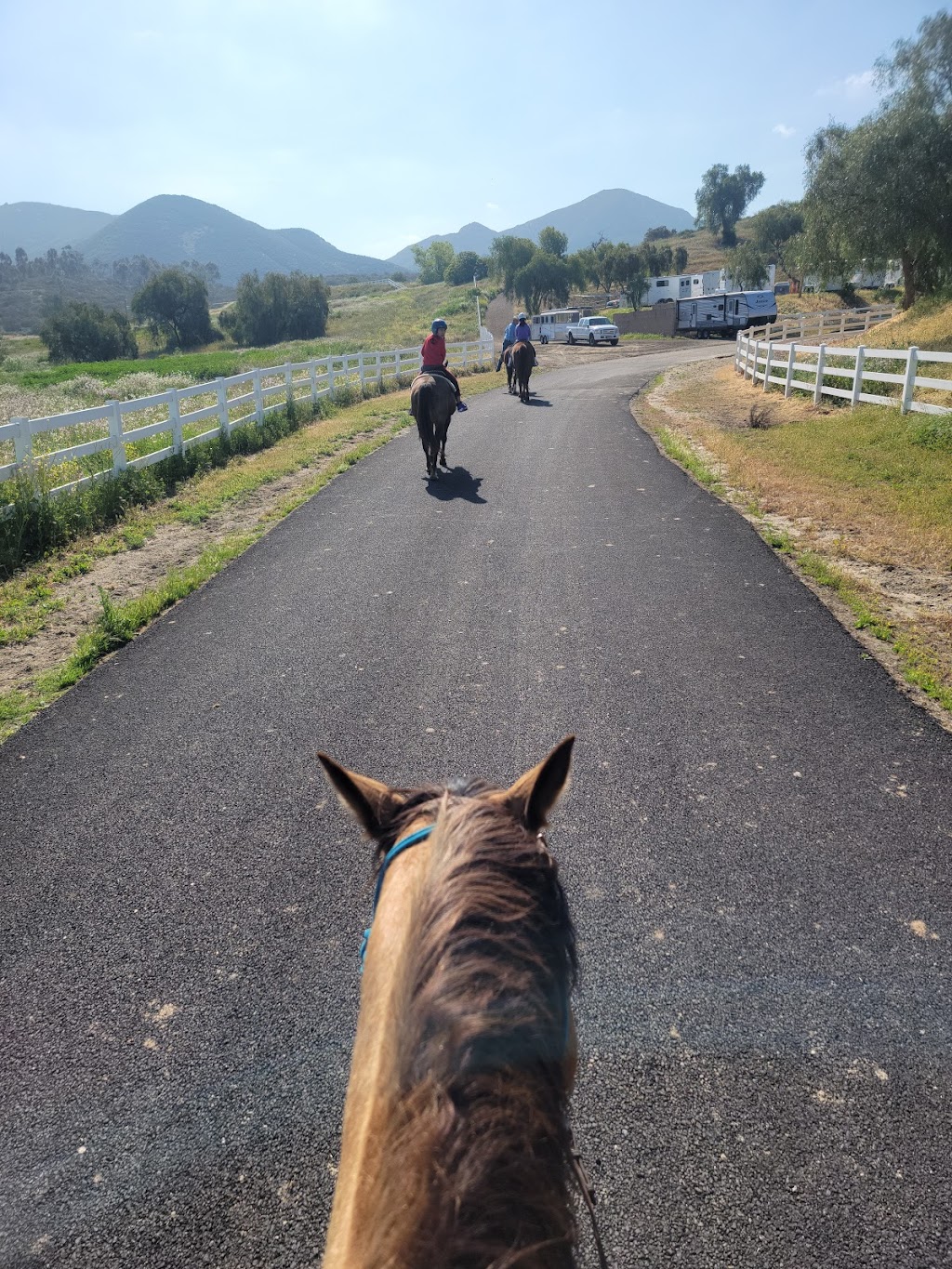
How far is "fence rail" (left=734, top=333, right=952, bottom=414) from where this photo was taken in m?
12.7

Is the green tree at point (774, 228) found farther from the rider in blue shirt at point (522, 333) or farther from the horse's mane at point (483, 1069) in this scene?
the horse's mane at point (483, 1069)

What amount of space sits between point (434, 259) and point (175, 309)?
3383 inches

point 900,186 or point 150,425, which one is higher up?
point 900,186

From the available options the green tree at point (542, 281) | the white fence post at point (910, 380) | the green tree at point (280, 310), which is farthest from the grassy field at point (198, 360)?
the white fence post at point (910, 380)

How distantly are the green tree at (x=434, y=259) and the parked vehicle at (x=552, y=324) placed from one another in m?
97.8

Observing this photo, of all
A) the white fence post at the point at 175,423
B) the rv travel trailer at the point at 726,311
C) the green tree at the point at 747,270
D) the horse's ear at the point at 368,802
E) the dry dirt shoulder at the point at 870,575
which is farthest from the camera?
the green tree at the point at 747,270

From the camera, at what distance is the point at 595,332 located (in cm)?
4450

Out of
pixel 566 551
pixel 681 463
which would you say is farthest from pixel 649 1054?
pixel 681 463

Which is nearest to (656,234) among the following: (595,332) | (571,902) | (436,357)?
(595,332)

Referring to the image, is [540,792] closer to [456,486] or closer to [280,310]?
[456,486]

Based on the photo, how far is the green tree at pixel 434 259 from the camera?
149625mm

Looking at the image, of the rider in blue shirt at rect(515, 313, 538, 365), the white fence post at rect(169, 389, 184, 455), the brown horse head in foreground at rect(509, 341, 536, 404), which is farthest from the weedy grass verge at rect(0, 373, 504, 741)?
the rider in blue shirt at rect(515, 313, 538, 365)

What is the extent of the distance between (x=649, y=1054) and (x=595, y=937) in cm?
56

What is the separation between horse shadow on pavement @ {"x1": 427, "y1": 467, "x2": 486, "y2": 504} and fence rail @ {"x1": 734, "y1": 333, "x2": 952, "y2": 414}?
7.19 meters
